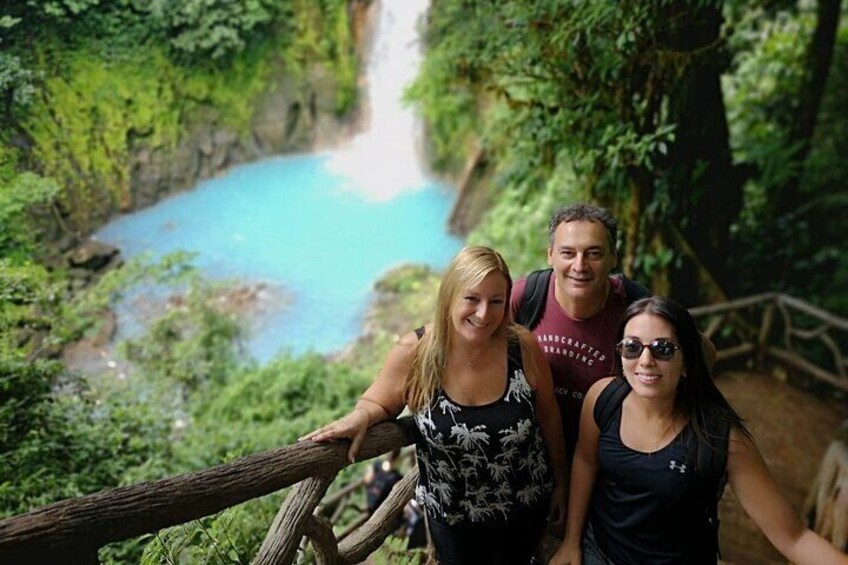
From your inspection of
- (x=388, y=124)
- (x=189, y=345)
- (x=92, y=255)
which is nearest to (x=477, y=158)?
(x=388, y=124)

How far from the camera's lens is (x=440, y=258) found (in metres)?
12.7

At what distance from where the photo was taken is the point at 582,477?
2012 mm

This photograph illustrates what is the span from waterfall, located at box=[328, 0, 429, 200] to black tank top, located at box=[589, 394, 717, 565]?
1338 centimetres

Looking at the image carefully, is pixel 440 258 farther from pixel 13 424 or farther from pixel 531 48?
pixel 13 424

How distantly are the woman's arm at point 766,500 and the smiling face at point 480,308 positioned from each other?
2.43ft

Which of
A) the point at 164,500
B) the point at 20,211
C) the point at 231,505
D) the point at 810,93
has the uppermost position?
the point at 810,93

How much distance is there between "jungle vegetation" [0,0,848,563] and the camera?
172 inches

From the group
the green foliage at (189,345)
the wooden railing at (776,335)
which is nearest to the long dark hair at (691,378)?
the wooden railing at (776,335)

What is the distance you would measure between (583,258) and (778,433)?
416cm

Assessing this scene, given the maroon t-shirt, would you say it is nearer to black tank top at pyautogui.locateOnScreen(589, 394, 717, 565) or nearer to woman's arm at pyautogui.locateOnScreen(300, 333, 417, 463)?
black tank top at pyautogui.locateOnScreen(589, 394, 717, 565)

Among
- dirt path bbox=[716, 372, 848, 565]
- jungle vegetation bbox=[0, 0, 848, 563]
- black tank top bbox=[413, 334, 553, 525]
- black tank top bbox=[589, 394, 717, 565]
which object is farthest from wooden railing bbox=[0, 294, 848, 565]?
dirt path bbox=[716, 372, 848, 565]

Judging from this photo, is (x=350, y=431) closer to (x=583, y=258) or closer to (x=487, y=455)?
(x=487, y=455)

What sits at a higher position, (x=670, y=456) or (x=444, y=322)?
(x=444, y=322)

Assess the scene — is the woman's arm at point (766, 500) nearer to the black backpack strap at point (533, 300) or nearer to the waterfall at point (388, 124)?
the black backpack strap at point (533, 300)
